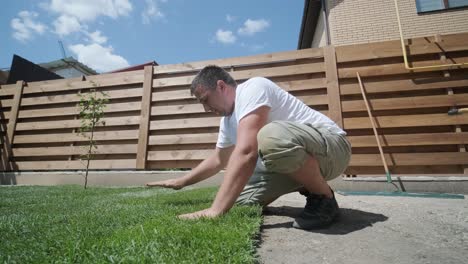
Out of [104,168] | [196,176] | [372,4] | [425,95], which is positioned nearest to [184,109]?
[104,168]

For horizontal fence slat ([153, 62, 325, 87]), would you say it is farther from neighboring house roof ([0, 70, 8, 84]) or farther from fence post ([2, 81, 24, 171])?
neighboring house roof ([0, 70, 8, 84])

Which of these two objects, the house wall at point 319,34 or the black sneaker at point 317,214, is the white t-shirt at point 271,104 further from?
the house wall at point 319,34

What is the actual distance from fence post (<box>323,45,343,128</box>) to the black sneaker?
106 inches

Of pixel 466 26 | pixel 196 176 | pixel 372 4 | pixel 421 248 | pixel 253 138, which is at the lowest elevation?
pixel 421 248

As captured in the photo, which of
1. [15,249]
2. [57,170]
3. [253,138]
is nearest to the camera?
[15,249]

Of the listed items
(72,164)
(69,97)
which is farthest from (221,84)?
(69,97)

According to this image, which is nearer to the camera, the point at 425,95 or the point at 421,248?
the point at 421,248

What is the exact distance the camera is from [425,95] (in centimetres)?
420

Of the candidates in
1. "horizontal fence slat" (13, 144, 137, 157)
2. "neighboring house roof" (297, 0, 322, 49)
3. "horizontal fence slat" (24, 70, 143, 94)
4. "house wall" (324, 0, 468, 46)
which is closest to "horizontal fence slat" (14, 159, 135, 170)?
"horizontal fence slat" (13, 144, 137, 157)

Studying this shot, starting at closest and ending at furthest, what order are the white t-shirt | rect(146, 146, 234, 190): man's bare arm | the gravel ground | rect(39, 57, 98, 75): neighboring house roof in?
the gravel ground < the white t-shirt < rect(146, 146, 234, 190): man's bare arm < rect(39, 57, 98, 75): neighboring house roof

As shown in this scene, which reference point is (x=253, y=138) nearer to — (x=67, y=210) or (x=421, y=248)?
(x=421, y=248)

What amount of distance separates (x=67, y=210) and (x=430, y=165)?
4531 mm

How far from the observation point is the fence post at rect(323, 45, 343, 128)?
4.32m

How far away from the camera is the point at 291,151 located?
167 cm
